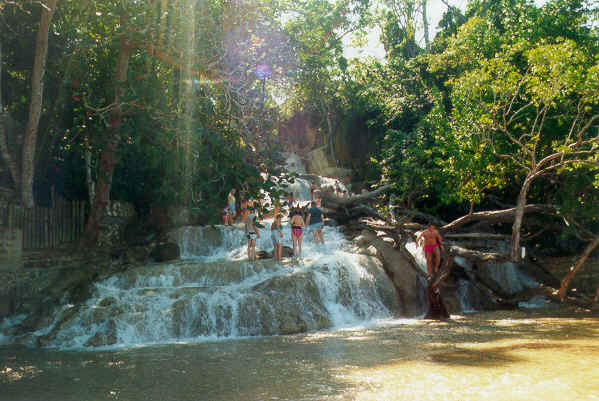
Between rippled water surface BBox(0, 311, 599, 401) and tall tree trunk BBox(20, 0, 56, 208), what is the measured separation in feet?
17.4

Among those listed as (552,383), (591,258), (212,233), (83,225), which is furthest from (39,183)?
(591,258)

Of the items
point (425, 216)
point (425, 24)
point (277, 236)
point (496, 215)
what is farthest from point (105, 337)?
point (425, 24)

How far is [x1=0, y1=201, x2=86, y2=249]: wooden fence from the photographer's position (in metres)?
13.3

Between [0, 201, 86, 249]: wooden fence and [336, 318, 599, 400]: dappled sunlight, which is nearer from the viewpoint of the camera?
[336, 318, 599, 400]: dappled sunlight

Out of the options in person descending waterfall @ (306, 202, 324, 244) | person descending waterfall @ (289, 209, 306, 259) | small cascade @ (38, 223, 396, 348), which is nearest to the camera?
small cascade @ (38, 223, 396, 348)

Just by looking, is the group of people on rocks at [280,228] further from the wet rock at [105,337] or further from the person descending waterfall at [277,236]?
the wet rock at [105,337]

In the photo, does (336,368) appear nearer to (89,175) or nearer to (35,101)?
(35,101)

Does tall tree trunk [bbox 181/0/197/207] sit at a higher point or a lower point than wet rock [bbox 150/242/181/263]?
higher

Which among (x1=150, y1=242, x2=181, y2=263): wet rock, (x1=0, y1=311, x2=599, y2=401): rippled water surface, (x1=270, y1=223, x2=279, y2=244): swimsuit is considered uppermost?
(x1=270, y1=223, x2=279, y2=244): swimsuit

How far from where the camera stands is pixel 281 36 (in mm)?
17438

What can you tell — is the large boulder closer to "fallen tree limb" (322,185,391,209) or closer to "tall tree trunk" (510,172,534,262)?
"fallen tree limb" (322,185,391,209)

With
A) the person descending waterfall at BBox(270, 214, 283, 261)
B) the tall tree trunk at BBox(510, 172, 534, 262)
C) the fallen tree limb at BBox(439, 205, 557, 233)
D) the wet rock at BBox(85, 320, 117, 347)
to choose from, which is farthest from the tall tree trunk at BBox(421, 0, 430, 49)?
the wet rock at BBox(85, 320, 117, 347)

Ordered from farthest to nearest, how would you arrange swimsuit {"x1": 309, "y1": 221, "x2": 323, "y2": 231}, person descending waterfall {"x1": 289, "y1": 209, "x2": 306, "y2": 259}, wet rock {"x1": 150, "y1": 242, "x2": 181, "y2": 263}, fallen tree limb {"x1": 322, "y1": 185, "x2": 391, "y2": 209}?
fallen tree limb {"x1": 322, "y1": 185, "x2": 391, "y2": 209}, wet rock {"x1": 150, "y1": 242, "x2": 181, "y2": 263}, swimsuit {"x1": 309, "y1": 221, "x2": 323, "y2": 231}, person descending waterfall {"x1": 289, "y1": 209, "x2": 306, "y2": 259}

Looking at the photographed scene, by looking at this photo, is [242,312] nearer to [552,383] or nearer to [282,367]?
[282,367]
